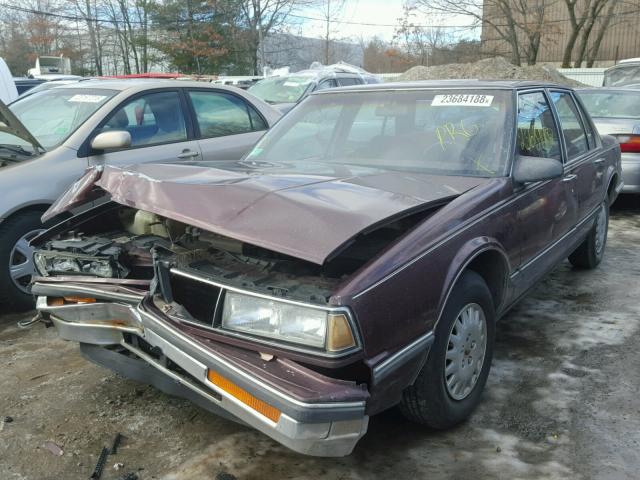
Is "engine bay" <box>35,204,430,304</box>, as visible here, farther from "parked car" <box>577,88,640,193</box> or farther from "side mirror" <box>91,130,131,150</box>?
"parked car" <box>577,88,640,193</box>

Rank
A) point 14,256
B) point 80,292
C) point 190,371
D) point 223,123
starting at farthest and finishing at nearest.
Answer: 1. point 223,123
2. point 14,256
3. point 80,292
4. point 190,371

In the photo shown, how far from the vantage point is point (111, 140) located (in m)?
4.64

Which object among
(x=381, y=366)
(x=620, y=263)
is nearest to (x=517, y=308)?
(x=620, y=263)

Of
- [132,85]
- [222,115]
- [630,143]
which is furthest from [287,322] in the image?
[630,143]

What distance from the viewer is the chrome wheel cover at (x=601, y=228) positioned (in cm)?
538

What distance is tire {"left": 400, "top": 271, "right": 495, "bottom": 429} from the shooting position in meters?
2.67

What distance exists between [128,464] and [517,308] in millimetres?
3082

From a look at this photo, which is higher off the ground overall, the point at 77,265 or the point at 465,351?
the point at 77,265

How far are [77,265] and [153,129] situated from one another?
2.73m

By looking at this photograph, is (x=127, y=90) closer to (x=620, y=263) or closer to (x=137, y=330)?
(x=137, y=330)

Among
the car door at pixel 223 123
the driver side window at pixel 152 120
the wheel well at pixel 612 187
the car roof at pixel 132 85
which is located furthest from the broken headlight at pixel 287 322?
the wheel well at pixel 612 187

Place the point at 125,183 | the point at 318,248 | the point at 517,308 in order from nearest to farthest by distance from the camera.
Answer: the point at 318,248 < the point at 125,183 < the point at 517,308

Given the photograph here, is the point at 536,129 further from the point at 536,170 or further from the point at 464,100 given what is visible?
the point at 536,170

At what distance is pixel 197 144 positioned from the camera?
5.62 m
